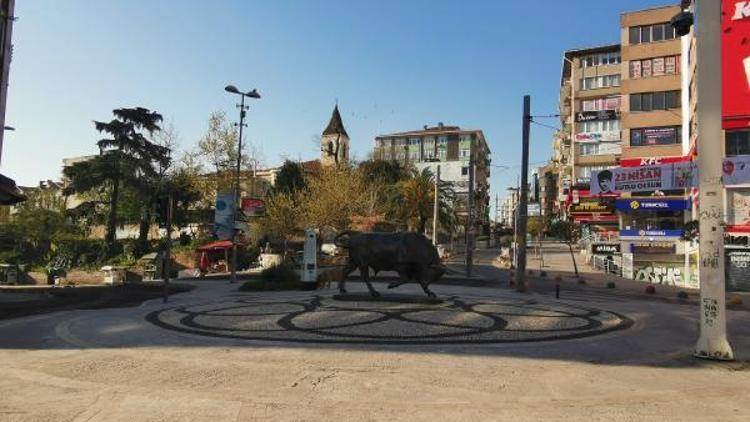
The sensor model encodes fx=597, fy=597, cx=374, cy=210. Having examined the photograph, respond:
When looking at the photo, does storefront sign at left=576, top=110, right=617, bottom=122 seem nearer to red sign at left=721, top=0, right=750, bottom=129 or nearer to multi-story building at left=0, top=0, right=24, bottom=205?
red sign at left=721, top=0, right=750, bottom=129

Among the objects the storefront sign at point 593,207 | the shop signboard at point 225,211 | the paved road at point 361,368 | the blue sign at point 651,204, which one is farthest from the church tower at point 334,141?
the paved road at point 361,368

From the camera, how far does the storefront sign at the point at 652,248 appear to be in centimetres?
4559

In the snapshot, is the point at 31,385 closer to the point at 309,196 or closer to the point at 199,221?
the point at 309,196

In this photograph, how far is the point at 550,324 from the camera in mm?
12992

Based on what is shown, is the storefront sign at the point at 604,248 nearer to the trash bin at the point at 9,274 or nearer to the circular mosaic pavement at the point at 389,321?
the circular mosaic pavement at the point at 389,321

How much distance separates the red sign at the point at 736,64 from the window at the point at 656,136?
19969 mm

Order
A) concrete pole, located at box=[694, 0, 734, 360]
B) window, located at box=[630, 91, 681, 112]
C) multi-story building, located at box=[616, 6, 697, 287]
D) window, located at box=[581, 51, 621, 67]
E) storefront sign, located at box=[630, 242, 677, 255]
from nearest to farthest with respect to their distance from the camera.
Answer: concrete pole, located at box=[694, 0, 734, 360], storefront sign, located at box=[630, 242, 677, 255], multi-story building, located at box=[616, 6, 697, 287], window, located at box=[630, 91, 681, 112], window, located at box=[581, 51, 621, 67]

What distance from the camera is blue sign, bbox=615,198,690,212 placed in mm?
49500

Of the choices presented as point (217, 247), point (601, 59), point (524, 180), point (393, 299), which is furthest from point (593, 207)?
point (393, 299)

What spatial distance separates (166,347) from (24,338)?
3264 millimetres

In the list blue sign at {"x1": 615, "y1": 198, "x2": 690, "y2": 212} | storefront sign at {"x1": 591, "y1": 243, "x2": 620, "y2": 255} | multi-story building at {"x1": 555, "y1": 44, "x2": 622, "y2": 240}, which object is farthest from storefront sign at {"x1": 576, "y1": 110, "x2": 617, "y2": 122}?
storefront sign at {"x1": 591, "y1": 243, "x2": 620, "y2": 255}

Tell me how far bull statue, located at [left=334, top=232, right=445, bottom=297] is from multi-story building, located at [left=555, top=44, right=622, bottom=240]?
56260mm

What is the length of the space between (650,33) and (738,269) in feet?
115

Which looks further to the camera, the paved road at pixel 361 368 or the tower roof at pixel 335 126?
the tower roof at pixel 335 126
